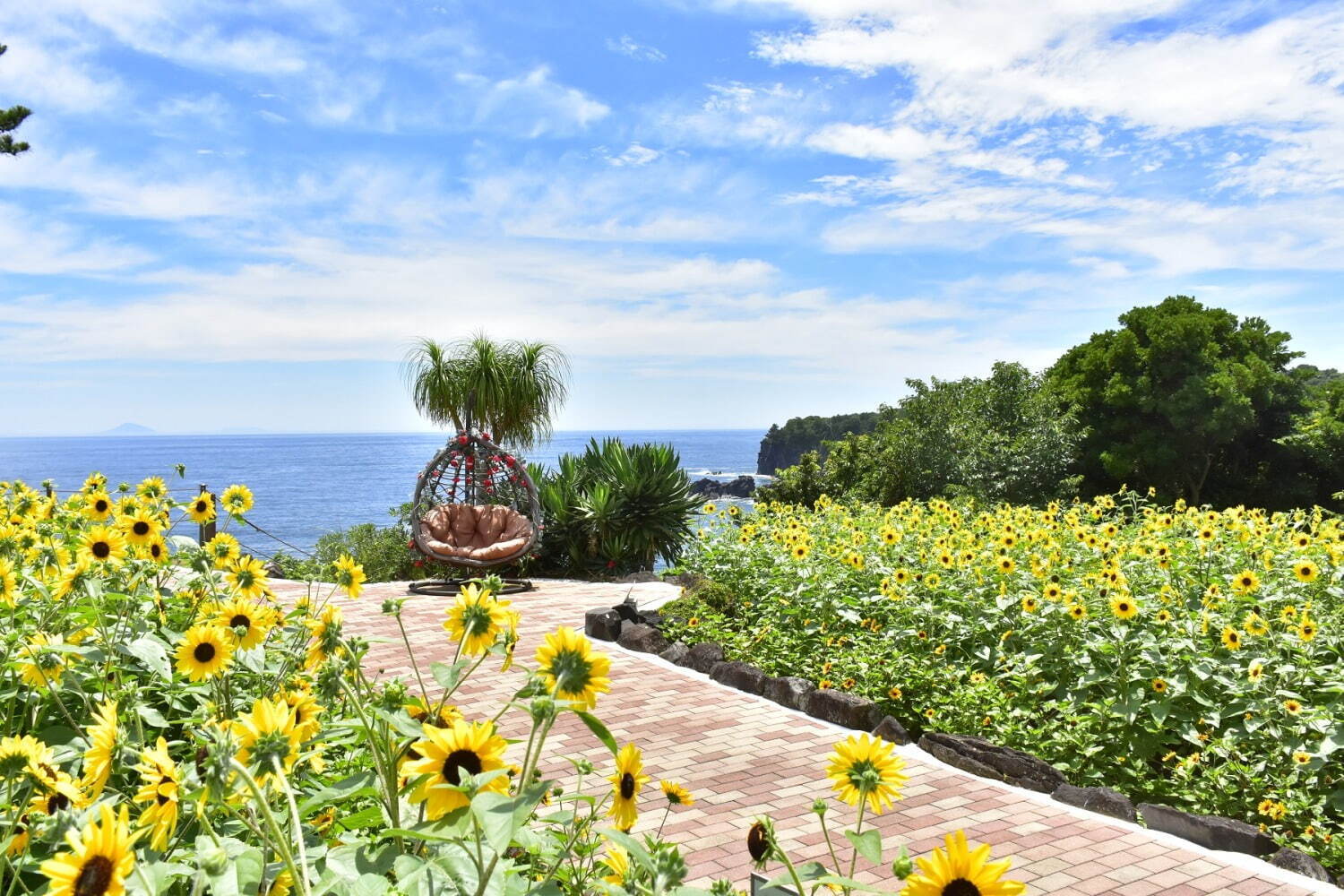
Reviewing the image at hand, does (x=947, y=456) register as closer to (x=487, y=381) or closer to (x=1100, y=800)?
(x=487, y=381)

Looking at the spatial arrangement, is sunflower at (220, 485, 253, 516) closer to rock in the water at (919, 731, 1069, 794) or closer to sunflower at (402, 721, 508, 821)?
sunflower at (402, 721, 508, 821)

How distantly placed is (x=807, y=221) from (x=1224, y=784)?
9.20 m

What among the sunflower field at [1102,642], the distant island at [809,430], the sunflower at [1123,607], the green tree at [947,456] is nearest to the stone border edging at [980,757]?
the sunflower field at [1102,642]

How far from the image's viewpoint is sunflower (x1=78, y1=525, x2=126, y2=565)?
253 centimetres

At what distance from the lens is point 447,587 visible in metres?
9.12

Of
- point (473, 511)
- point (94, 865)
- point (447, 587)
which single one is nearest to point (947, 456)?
point (473, 511)

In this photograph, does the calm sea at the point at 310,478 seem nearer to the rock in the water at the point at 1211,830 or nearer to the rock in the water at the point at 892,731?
the rock in the water at the point at 892,731

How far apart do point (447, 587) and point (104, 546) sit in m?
6.66

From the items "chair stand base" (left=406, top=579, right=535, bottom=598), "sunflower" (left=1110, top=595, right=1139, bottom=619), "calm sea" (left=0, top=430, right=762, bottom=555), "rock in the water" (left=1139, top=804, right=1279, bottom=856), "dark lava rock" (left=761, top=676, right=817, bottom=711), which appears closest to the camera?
"rock in the water" (left=1139, top=804, right=1279, bottom=856)

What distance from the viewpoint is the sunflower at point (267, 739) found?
998 millimetres

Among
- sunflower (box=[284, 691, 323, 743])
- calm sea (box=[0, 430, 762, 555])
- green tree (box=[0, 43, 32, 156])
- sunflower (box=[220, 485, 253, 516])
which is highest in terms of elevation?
green tree (box=[0, 43, 32, 156])

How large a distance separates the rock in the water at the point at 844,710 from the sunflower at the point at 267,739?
11.8 feet

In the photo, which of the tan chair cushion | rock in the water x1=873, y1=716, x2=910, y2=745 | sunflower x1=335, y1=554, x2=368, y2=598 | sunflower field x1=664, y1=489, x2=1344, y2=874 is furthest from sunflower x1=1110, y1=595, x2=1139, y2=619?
the tan chair cushion

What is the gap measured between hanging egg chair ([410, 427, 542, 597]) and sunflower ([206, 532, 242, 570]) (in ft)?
19.9
